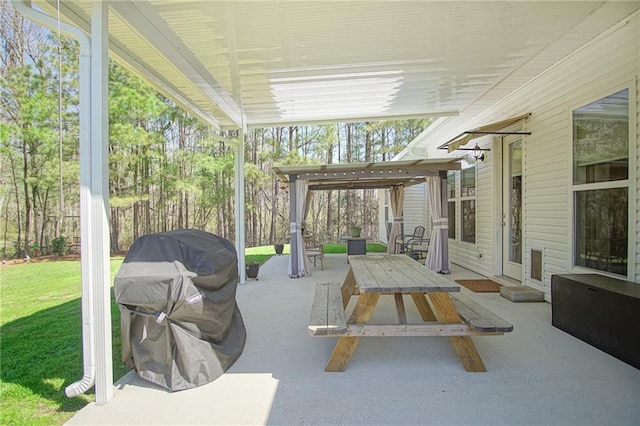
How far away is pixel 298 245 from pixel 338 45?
4109 millimetres

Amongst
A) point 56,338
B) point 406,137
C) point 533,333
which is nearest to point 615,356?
point 533,333

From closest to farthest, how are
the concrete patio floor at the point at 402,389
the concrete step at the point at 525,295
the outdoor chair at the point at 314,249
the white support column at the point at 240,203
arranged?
the concrete patio floor at the point at 402,389 → the concrete step at the point at 525,295 → the white support column at the point at 240,203 → the outdoor chair at the point at 314,249

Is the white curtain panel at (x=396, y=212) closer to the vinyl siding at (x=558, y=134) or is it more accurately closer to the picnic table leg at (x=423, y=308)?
the vinyl siding at (x=558, y=134)

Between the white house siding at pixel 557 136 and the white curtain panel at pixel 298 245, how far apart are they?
11.8 feet

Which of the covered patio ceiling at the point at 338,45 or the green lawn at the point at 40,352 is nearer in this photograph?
the green lawn at the point at 40,352

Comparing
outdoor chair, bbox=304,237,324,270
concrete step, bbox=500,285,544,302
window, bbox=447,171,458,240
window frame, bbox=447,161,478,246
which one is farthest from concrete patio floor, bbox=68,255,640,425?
window, bbox=447,171,458,240

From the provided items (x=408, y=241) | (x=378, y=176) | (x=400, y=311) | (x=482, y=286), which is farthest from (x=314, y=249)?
(x=400, y=311)

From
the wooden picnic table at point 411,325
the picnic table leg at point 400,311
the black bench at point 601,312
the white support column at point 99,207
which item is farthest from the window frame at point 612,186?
the white support column at point 99,207

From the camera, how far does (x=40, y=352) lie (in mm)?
3244

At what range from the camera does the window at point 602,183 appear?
3.46 m

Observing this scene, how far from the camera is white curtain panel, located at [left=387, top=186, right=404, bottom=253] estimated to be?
9.88 m

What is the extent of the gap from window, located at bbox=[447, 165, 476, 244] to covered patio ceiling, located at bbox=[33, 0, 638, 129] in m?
2.10

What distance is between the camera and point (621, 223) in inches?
137

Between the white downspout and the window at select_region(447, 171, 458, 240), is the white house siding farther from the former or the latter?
the white downspout
